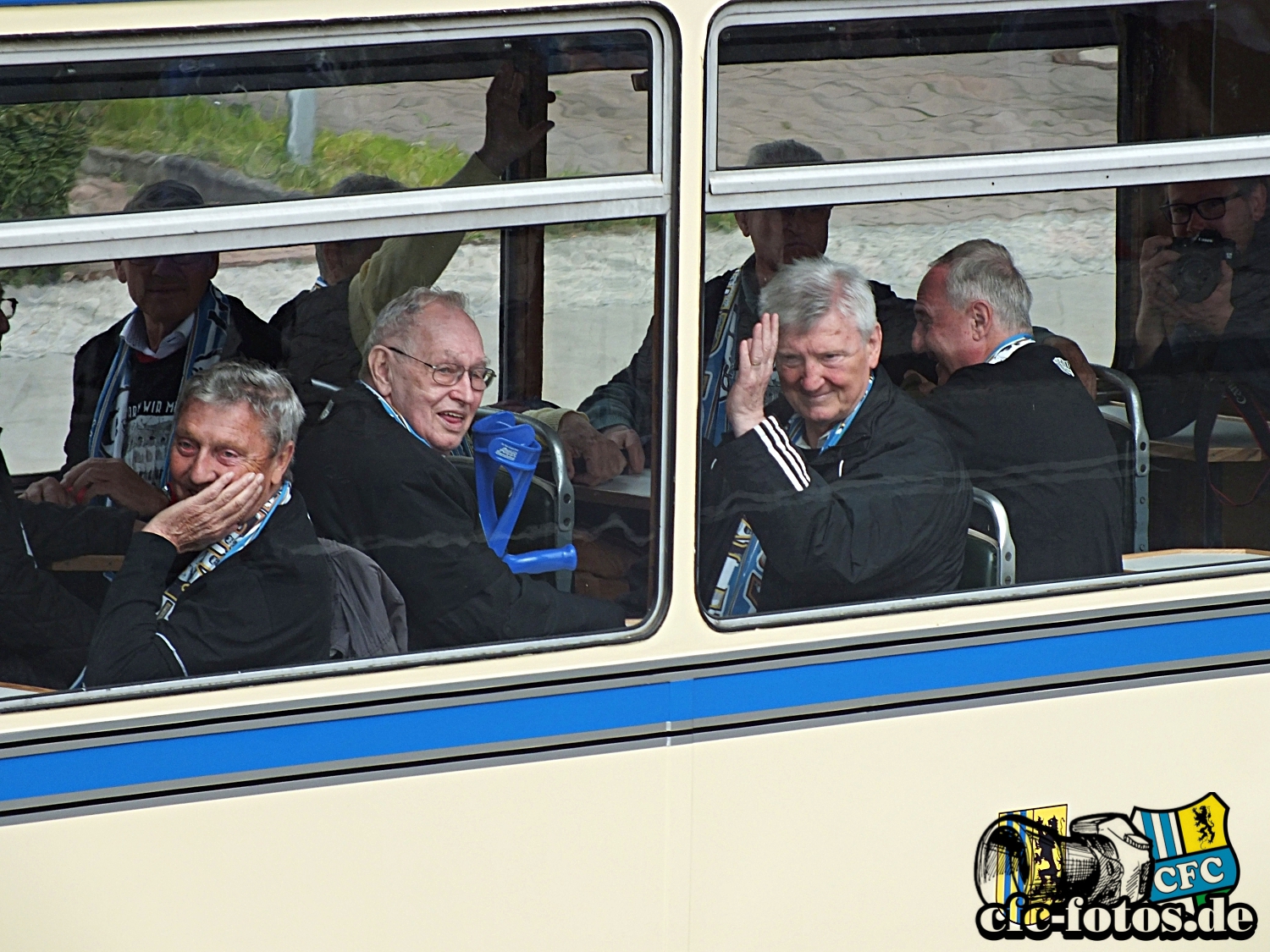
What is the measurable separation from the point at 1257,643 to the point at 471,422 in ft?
5.11

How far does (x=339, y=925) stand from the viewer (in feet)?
8.20

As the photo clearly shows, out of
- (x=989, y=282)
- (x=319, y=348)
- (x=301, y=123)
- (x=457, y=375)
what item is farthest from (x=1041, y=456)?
(x=301, y=123)

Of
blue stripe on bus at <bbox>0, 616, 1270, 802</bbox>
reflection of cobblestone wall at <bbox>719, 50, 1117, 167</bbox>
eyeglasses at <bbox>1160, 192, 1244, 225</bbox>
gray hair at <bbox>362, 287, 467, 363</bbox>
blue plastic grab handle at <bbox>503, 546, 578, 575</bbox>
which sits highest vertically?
reflection of cobblestone wall at <bbox>719, 50, 1117, 167</bbox>

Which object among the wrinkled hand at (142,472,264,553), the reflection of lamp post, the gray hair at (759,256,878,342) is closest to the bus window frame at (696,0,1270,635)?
the gray hair at (759,256,878,342)

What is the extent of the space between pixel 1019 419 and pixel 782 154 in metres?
Answer: 0.72

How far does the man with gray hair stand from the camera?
2400 millimetres

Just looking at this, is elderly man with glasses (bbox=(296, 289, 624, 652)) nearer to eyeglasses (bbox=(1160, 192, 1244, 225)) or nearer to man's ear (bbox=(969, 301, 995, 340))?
man's ear (bbox=(969, 301, 995, 340))

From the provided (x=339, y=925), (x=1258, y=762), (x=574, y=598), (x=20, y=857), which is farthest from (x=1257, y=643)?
(x=20, y=857)

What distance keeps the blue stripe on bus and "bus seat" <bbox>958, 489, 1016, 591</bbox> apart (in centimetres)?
13

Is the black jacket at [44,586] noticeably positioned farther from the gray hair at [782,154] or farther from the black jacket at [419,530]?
the gray hair at [782,154]

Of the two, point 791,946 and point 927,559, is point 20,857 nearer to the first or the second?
point 791,946

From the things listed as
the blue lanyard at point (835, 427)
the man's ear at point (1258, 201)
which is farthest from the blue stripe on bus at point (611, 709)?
the man's ear at point (1258, 201)

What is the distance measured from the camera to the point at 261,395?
96.8 inches

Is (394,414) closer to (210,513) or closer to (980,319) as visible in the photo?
(210,513)
